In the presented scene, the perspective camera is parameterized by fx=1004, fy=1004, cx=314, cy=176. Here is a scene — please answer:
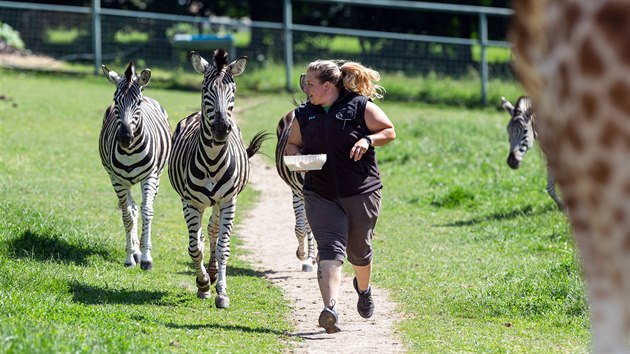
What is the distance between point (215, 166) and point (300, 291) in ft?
5.36

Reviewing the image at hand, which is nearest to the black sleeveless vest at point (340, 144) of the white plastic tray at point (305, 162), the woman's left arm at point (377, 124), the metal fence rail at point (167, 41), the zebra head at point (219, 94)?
the woman's left arm at point (377, 124)

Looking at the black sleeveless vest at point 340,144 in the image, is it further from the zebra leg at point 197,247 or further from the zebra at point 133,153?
the zebra at point 133,153

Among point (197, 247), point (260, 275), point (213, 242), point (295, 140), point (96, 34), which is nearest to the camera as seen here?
point (295, 140)

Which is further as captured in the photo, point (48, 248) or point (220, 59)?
point (48, 248)

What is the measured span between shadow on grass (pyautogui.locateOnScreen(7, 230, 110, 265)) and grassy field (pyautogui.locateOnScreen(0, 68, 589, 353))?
18 millimetres

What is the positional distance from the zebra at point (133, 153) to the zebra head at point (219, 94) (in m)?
1.68

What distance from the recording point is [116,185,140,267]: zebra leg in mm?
10430

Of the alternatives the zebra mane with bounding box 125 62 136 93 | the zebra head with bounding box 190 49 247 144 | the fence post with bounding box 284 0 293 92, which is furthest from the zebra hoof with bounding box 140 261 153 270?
the fence post with bounding box 284 0 293 92

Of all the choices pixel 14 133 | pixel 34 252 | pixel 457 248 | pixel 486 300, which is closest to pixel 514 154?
pixel 457 248

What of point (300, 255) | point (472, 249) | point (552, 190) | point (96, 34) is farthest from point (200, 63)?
point (96, 34)

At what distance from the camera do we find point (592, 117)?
2.99 meters

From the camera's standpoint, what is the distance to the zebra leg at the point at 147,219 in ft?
33.4

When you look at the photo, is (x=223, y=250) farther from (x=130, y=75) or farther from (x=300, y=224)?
(x=130, y=75)

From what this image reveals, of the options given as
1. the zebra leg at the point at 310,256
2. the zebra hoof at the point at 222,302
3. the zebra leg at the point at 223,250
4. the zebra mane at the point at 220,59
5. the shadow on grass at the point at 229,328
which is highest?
the zebra mane at the point at 220,59
